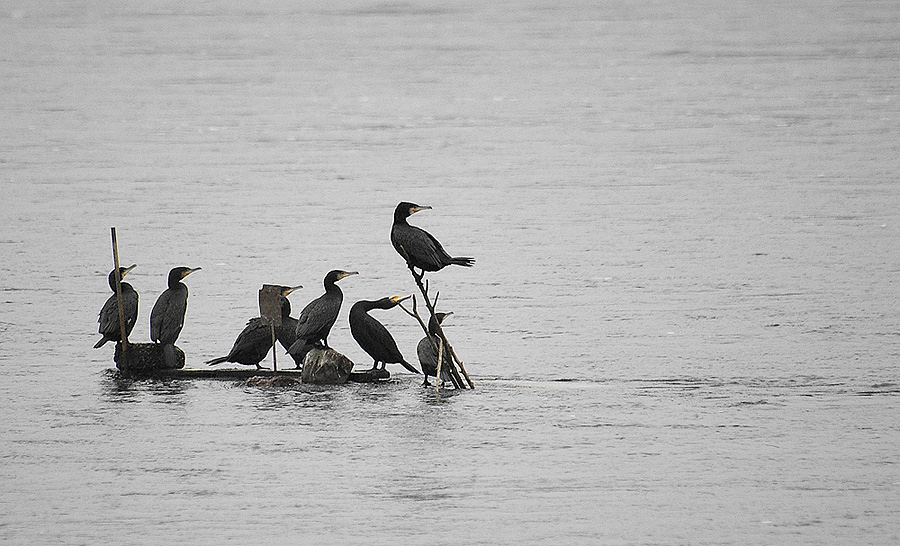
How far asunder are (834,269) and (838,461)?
472cm

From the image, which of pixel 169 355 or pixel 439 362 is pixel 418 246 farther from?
pixel 169 355

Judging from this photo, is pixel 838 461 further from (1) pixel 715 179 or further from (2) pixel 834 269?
(1) pixel 715 179

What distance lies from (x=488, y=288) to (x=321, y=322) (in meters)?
3.14

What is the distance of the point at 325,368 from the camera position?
852 centimetres

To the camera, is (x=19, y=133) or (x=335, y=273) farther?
(x=19, y=133)

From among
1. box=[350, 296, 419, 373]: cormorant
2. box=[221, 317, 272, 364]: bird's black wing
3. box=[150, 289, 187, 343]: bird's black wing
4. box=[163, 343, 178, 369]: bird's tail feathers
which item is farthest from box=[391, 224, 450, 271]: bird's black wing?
box=[163, 343, 178, 369]: bird's tail feathers

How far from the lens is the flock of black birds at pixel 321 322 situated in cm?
852

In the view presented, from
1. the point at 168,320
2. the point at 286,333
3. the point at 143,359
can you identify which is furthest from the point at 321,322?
the point at 143,359

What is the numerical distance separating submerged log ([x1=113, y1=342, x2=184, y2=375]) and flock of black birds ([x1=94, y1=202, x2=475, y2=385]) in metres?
0.05

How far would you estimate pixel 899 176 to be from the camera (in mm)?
15758

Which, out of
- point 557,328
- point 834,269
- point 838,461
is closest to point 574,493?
point 838,461

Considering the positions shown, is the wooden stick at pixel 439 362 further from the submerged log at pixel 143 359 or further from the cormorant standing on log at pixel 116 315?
the cormorant standing on log at pixel 116 315

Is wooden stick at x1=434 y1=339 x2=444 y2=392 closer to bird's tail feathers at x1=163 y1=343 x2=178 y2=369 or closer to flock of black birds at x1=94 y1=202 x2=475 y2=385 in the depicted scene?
flock of black birds at x1=94 y1=202 x2=475 y2=385

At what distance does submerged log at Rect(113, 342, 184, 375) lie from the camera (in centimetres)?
875
